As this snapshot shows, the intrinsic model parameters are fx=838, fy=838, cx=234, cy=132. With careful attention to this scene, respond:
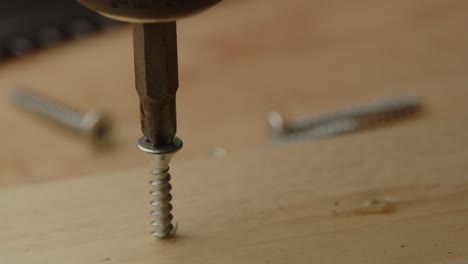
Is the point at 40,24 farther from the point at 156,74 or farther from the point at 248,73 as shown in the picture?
the point at 156,74

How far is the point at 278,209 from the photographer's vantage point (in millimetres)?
477

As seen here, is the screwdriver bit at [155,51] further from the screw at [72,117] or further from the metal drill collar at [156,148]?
the screw at [72,117]

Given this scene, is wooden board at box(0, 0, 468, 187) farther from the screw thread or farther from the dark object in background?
the screw thread

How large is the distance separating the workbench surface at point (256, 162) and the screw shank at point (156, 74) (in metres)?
0.08

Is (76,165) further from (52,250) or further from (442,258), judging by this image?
(442,258)

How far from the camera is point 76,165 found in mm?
698

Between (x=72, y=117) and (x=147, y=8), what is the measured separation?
396 millimetres

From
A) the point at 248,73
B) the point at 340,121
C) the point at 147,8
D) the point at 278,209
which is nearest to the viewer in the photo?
the point at 147,8

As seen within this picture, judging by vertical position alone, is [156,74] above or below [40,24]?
above

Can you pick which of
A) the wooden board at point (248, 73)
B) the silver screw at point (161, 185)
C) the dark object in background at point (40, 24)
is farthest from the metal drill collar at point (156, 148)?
the dark object in background at point (40, 24)

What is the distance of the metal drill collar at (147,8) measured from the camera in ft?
1.15

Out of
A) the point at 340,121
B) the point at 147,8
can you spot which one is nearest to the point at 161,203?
the point at 147,8

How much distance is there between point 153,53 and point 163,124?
4 centimetres

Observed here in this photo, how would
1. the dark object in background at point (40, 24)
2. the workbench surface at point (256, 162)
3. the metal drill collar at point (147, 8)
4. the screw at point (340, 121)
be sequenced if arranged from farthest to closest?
the dark object in background at point (40, 24), the screw at point (340, 121), the workbench surface at point (256, 162), the metal drill collar at point (147, 8)
